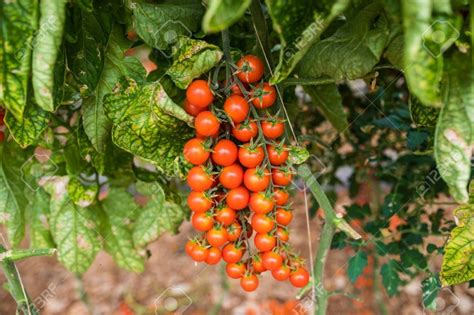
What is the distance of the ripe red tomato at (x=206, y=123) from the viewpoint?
2.36 ft

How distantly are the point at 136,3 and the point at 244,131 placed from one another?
0.80 feet

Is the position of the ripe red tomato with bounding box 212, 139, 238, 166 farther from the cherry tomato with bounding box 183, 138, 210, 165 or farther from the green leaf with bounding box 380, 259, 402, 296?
the green leaf with bounding box 380, 259, 402, 296

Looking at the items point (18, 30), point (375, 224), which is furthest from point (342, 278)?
point (18, 30)

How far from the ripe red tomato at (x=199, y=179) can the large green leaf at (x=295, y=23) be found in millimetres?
197

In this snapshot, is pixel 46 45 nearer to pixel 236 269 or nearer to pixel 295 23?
pixel 295 23

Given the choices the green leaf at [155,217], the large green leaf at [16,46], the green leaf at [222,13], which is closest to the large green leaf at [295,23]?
the green leaf at [222,13]

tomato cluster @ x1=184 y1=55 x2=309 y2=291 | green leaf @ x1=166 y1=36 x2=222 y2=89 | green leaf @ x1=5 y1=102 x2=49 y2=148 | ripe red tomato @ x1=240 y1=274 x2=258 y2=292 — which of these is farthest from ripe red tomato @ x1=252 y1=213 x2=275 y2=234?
green leaf @ x1=5 y1=102 x2=49 y2=148

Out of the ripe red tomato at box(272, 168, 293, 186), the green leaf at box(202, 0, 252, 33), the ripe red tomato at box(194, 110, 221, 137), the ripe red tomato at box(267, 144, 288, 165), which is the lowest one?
the ripe red tomato at box(272, 168, 293, 186)

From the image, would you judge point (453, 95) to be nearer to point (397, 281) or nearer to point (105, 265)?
point (397, 281)

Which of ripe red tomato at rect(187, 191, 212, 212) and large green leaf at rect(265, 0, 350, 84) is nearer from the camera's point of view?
large green leaf at rect(265, 0, 350, 84)

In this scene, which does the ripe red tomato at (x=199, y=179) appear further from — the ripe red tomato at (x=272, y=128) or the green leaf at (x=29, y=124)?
the green leaf at (x=29, y=124)

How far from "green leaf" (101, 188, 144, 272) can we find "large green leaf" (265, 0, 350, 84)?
2.24ft

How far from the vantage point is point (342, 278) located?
2.04 m

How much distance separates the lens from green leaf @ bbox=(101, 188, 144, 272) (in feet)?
3.97
